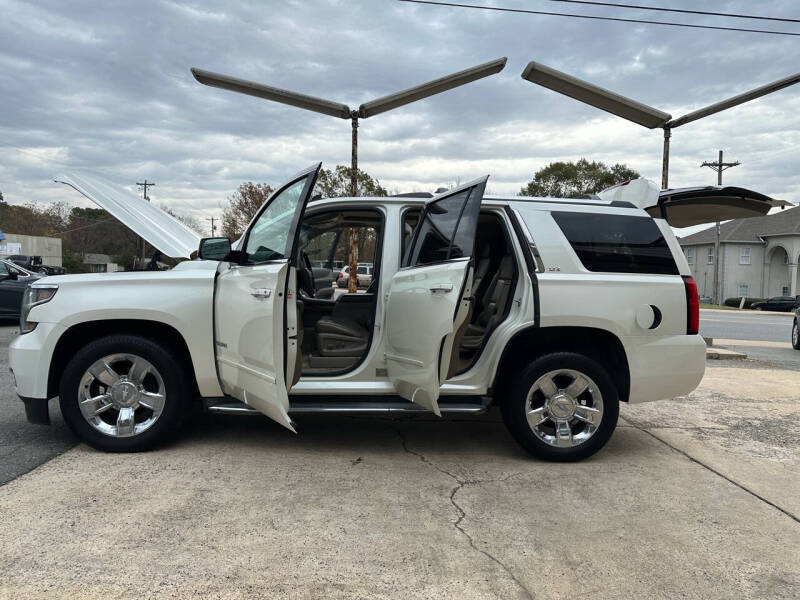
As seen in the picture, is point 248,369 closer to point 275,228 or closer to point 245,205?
point 275,228

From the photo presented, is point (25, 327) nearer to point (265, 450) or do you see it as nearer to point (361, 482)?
point (265, 450)

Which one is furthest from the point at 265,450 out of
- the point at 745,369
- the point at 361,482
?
the point at 745,369

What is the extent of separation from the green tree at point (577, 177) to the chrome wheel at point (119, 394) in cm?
3746

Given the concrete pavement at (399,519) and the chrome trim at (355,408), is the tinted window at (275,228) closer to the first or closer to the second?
the chrome trim at (355,408)

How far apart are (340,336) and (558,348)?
1.71 meters

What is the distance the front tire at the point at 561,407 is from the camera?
436cm

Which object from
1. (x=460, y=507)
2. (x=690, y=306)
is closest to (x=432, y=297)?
(x=460, y=507)

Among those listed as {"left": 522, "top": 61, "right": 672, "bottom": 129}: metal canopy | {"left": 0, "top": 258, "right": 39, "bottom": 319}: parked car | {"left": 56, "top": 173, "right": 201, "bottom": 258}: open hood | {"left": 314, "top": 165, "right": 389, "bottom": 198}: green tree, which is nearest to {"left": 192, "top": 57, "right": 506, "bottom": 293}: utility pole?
→ {"left": 522, "top": 61, "right": 672, "bottom": 129}: metal canopy

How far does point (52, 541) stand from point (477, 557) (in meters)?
2.07

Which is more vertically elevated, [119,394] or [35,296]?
[35,296]

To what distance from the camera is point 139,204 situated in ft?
18.0

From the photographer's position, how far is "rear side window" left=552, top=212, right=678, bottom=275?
14.7 ft

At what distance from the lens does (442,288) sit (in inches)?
151

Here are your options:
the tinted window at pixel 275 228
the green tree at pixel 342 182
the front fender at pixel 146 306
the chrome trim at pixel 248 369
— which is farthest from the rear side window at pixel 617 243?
the green tree at pixel 342 182
